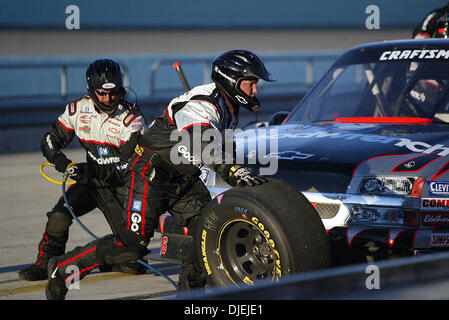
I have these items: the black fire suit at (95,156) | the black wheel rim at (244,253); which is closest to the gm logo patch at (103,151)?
the black fire suit at (95,156)

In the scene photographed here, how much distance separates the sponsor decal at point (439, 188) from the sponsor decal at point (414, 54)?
1845mm

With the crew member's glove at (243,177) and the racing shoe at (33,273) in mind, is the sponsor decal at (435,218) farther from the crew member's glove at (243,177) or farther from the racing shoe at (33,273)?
the racing shoe at (33,273)

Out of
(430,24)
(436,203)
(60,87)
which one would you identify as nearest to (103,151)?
(436,203)

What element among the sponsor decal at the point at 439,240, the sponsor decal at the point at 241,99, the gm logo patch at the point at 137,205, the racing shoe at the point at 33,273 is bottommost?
the racing shoe at the point at 33,273

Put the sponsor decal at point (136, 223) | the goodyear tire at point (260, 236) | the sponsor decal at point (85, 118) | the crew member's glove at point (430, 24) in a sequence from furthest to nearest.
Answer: the crew member's glove at point (430, 24)
the sponsor decal at point (85, 118)
the sponsor decal at point (136, 223)
the goodyear tire at point (260, 236)

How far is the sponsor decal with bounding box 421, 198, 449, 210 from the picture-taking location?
5621mm

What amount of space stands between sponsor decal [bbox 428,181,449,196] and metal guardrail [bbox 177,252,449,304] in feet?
7.03

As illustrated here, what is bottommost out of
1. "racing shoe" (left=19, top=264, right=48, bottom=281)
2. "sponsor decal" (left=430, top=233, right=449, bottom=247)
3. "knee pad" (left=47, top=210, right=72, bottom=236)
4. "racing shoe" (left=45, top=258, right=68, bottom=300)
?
"racing shoe" (left=19, top=264, right=48, bottom=281)

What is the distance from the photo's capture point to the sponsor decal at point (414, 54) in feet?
23.7

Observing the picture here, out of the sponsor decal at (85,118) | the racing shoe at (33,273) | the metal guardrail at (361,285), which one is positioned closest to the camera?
the metal guardrail at (361,285)

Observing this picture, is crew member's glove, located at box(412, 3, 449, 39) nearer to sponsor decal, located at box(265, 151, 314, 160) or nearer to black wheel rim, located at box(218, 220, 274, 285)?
sponsor decal, located at box(265, 151, 314, 160)

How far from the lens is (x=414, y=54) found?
734 cm

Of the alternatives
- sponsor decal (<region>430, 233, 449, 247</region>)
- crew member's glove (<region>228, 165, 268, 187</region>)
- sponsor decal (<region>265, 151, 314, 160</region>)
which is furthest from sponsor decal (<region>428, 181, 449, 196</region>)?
crew member's glove (<region>228, 165, 268, 187</region>)
